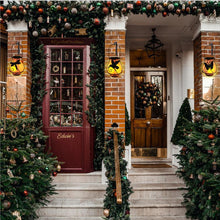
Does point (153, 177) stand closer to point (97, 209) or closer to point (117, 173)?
point (97, 209)

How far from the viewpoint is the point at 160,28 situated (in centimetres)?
616

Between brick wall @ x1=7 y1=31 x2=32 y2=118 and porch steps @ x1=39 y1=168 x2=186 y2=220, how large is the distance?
71.1 inches

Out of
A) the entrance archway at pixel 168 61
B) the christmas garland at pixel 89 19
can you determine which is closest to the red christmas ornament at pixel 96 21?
the christmas garland at pixel 89 19

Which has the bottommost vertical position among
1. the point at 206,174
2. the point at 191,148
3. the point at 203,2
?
the point at 206,174

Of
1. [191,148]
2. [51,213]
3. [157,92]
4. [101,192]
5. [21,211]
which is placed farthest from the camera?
[157,92]

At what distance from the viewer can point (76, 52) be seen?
535 centimetres

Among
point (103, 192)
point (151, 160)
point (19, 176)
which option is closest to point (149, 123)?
point (151, 160)

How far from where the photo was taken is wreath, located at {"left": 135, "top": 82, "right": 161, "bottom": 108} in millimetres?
7215

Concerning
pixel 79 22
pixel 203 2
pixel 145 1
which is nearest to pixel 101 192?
pixel 79 22

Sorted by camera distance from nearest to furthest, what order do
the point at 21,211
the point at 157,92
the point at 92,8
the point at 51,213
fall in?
the point at 21,211 < the point at 51,213 < the point at 92,8 < the point at 157,92

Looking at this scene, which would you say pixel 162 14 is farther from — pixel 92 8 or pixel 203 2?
pixel 92 8

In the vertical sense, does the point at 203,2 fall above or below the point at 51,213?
above

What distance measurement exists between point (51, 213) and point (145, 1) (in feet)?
14.4

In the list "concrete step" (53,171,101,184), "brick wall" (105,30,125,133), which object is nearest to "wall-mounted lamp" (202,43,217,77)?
"brick wall" (105,30,125,133)
